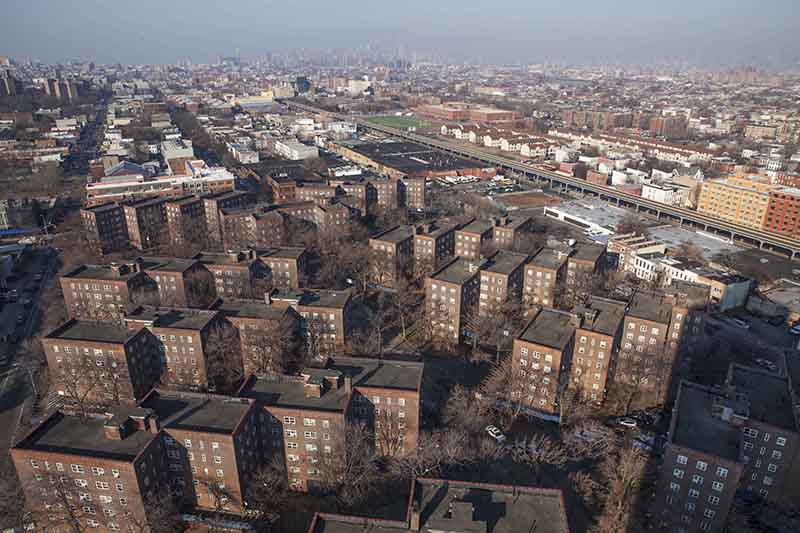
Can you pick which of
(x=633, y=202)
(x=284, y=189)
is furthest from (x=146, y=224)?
(x=633, y=202)

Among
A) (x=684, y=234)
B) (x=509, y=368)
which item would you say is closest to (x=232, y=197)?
(x=509, y=368)

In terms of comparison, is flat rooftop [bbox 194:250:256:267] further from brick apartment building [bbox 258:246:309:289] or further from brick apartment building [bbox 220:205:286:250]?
brick apartment building [bbox 220:205:286:250]

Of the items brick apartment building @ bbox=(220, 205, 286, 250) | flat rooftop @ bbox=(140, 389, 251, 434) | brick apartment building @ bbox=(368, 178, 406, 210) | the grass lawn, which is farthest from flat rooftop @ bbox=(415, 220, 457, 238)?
the grass lawn

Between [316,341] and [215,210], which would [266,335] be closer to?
[316,341]

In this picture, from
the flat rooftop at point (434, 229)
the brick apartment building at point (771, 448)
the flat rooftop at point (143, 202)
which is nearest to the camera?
the brick apartment building at point (771, 448)

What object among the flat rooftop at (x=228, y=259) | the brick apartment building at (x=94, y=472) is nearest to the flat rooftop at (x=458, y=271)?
the flat rooftop at (x=228, y=259)

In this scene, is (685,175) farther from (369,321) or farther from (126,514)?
(126,514)

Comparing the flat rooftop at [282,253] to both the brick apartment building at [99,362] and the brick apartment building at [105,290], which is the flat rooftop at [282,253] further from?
the brick apartment building at [99,362]
